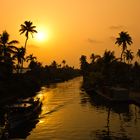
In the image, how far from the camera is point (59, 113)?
80562 millimetres

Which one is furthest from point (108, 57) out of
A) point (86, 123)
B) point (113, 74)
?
point (86, 123)

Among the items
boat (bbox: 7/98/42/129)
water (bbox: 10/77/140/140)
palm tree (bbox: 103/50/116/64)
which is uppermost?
palm tree (bbox: 103/50/116/64)


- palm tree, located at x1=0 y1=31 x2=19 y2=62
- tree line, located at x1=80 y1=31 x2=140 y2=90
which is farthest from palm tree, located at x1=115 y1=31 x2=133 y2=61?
palm tree, located at x1=0 y1=31 x2=19 y2=62

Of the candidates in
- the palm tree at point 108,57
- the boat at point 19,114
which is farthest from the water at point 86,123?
the palm tree at point 108,57

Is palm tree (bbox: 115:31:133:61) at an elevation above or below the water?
above

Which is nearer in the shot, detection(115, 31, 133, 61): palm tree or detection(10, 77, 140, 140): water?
detection(10, 77, 140, 140): water

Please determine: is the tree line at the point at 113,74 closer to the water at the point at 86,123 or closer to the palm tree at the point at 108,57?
the palm tree at the point at 108,57

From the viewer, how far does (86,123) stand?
66.4m

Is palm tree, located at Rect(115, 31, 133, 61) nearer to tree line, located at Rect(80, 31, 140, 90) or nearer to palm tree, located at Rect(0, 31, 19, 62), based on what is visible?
tree line, located at Rect(80, 31, 140, 90)

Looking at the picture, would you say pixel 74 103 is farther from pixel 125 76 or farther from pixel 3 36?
pixel 125 76

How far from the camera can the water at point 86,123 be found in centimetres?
5597

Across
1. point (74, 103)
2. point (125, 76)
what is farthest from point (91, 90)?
point (74, 103)

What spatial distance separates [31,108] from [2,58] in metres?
30.8

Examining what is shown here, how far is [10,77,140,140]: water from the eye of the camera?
184ft
